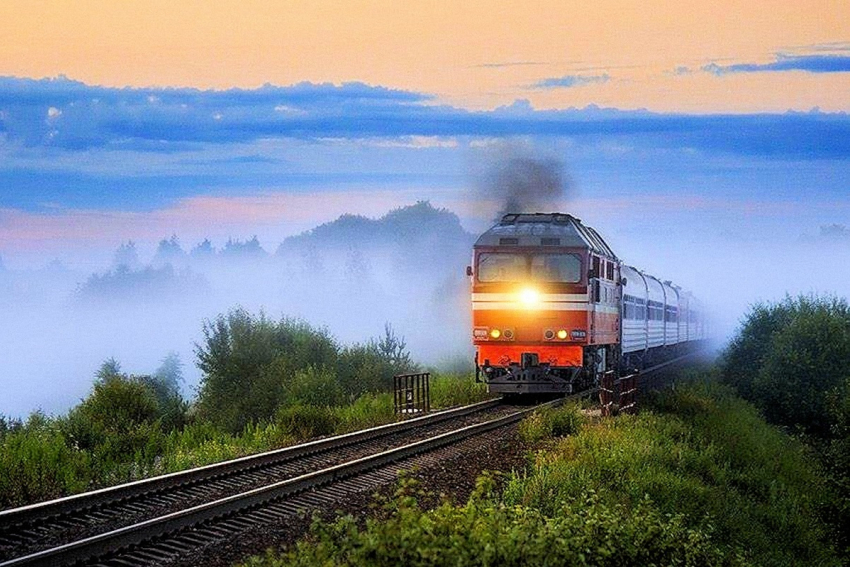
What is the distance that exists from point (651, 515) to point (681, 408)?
17515 mm

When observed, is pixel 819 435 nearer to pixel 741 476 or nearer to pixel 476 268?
pixel 476 268

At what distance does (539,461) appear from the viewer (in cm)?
1634

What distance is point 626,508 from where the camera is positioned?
13.5 m

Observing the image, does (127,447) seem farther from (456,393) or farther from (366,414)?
(456,393)

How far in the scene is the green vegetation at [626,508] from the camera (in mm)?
8039

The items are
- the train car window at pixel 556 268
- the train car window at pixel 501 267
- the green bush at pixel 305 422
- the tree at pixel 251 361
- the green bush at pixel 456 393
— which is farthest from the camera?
the tree at pixel 251 361

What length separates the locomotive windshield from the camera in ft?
91.2

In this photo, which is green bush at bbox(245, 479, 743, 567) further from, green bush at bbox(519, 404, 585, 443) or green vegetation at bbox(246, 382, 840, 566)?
green bush at bbox(519, 404, 585, 443)

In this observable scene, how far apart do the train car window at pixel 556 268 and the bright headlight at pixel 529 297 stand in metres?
0.31

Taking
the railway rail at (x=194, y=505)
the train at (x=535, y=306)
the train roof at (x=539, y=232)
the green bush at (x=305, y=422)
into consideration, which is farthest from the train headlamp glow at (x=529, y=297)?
the railway rail at (x=194, y=505)

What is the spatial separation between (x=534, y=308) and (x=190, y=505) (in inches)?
628

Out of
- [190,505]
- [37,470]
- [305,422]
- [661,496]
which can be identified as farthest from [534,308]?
[190,505]

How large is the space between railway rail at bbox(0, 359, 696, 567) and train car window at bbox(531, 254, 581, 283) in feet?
30.3

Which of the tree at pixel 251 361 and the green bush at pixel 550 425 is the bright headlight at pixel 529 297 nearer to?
the green bush at pixel 550 425
